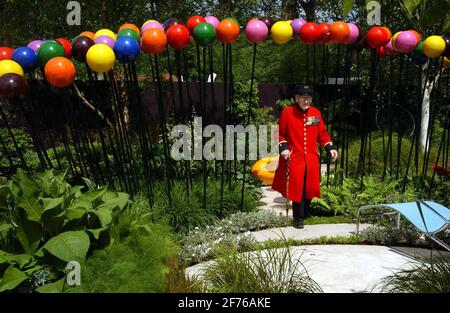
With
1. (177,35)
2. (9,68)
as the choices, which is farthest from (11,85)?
(177,35)

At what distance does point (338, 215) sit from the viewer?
616 centimetres

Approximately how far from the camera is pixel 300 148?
5.66 m

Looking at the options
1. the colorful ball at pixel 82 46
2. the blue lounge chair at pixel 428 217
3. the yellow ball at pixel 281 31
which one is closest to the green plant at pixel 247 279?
the blue lounge chair at pixel 428 217

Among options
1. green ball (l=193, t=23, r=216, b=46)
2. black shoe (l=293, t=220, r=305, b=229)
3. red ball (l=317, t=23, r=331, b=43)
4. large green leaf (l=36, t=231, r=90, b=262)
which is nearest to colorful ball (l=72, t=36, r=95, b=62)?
green ball (l=193, t=23, r=216, b=46)

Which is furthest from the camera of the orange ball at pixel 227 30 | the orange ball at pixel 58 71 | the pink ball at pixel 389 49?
the pink ball at pixel 389 49

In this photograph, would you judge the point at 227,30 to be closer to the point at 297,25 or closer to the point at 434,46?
the point at 297,25

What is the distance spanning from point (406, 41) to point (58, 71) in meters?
3.84

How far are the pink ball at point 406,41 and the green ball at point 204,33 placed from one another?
2.21 meters

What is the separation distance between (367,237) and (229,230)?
1.46 meters

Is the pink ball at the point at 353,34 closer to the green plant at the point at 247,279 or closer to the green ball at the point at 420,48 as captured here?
the green ball at the point at 420,48

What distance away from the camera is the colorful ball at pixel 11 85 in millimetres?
3951
